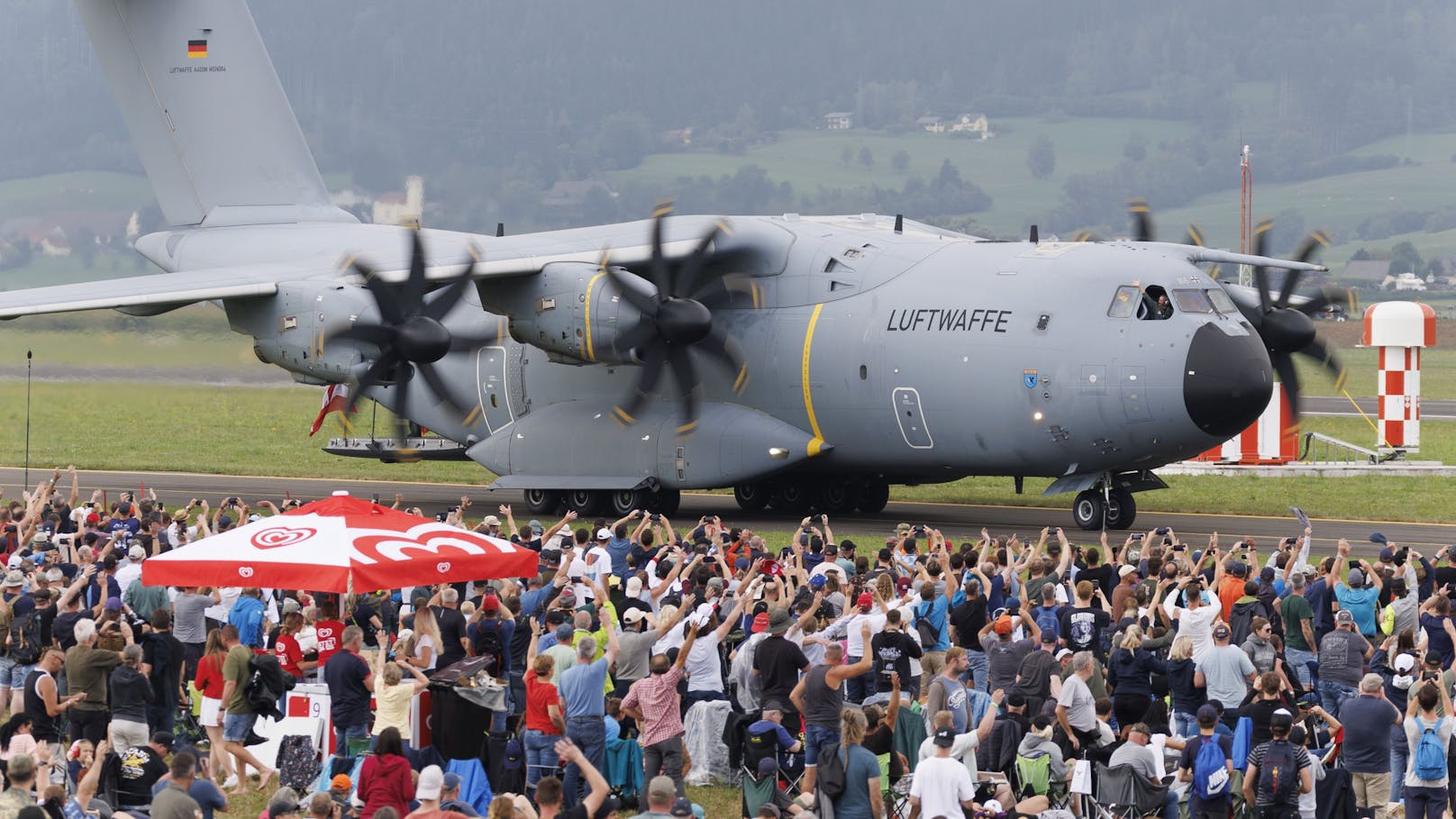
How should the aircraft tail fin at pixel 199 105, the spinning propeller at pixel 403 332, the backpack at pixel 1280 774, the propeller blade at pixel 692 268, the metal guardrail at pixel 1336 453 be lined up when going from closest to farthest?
the backpack at pixel 1280 774 → the spinning propeller at pixel 403 332 → the propeller blade at pixel 692 268 → the aircraft tail fin at pixel 199 105 → the metal guardrail at pixel 1336 453

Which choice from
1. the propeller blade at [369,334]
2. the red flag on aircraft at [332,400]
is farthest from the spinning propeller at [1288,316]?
the red flag on aircraft at [332,400]

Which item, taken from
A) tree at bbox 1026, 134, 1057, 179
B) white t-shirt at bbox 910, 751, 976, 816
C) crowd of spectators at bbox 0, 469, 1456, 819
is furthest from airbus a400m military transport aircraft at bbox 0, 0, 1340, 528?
tree at bbox 1026, 134, 1057, 179

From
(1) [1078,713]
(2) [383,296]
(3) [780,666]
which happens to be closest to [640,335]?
(2) [383,296]

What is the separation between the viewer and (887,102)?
560 feet

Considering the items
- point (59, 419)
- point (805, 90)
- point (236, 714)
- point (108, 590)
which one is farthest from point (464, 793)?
point (805, 90)

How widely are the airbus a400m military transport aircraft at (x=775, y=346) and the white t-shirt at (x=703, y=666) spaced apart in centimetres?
1350

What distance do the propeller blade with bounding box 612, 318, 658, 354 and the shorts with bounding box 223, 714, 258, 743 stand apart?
14550mm

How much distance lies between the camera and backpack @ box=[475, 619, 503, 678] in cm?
1538

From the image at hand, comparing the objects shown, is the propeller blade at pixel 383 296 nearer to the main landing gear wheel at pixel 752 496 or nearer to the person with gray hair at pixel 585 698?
the main landing gear wheel at pixel 752 496

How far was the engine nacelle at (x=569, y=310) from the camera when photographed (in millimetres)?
28766

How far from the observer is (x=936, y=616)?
16.4 metres

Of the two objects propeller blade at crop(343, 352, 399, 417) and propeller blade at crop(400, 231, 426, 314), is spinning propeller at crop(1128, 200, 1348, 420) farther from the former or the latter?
propeller blade at crop(343, 352, 399, 417)

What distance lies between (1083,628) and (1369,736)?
2919mm

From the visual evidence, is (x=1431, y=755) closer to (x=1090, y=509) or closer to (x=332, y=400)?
(x=1090, y=509)
